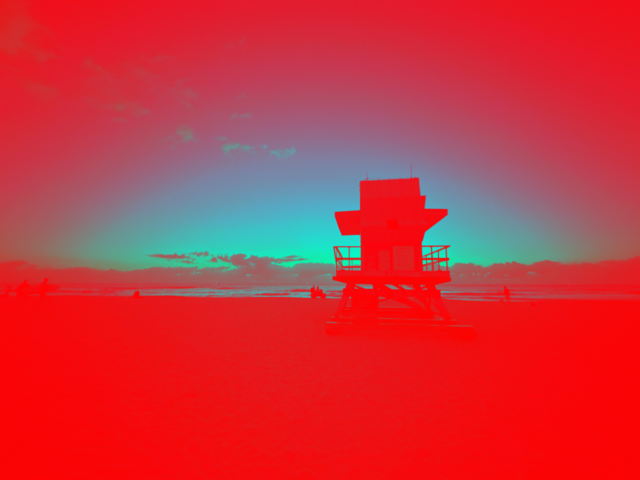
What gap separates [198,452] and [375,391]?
3.93m

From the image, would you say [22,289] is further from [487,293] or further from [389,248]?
[487,293]

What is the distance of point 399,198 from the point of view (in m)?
14.4

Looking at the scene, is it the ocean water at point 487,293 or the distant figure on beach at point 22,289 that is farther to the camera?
the ocean water at point 487,293

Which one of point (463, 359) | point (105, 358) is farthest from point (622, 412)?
point (105, 358)

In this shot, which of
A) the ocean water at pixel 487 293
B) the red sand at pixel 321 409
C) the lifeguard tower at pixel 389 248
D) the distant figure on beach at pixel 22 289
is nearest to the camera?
the red sand at pixel 321 409

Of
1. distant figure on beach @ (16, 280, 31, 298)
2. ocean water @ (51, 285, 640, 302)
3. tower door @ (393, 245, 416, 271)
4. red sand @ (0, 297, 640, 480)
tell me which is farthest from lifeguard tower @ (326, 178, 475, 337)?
distant figure on beach @ (16, 280, 31, 298)

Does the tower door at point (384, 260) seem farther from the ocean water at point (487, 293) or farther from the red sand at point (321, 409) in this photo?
the ocean water at point (487, 293)

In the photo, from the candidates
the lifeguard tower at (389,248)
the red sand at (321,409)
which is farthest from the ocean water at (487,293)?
the red sand at (321,409)

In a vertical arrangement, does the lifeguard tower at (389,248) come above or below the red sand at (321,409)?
above

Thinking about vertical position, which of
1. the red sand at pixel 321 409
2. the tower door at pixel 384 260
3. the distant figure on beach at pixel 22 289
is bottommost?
the red sand at pixel 321 409

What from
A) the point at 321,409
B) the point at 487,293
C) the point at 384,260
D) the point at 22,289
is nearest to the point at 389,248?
the point at 384,260

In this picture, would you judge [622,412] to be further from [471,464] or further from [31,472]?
[31,472]

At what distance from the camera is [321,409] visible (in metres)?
5.78

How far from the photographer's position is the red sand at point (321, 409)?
4090 mm
